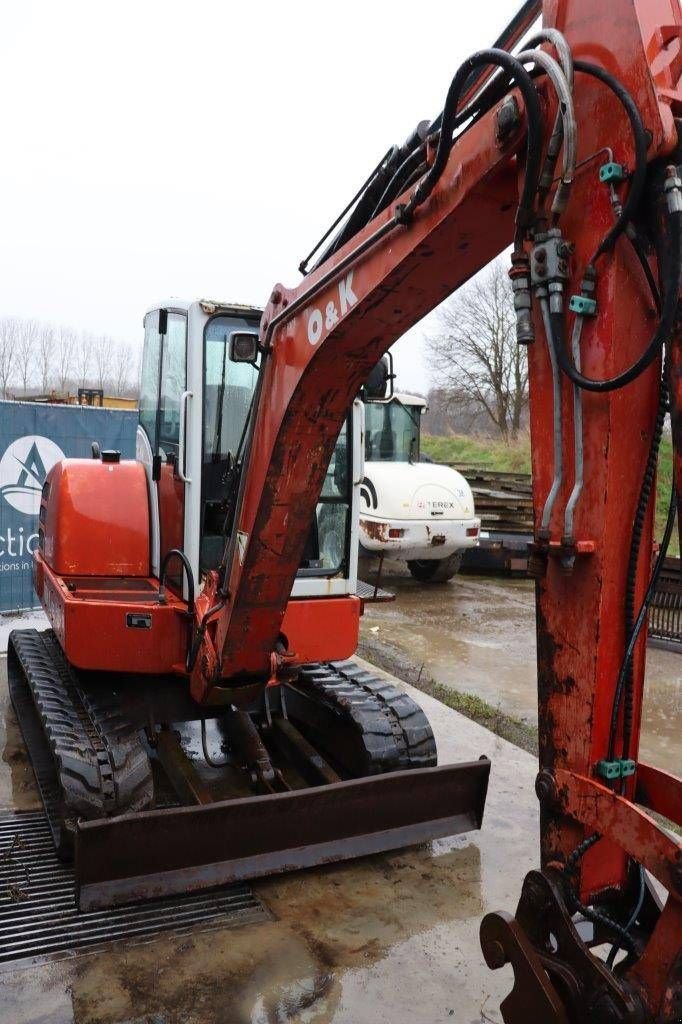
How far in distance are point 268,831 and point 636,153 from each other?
3.00m

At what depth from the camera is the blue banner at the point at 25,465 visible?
8648 millimetres

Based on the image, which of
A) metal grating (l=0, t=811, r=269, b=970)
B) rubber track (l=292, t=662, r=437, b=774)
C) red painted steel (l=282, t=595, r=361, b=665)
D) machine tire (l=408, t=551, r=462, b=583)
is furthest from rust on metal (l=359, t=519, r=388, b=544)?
metal grating (l=0, t=811, r=269, b=970)

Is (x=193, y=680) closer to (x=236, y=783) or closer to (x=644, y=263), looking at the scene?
(x=236, y=783)

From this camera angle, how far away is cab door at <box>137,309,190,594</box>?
4301 millimetres

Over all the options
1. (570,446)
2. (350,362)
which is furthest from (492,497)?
(570,446)

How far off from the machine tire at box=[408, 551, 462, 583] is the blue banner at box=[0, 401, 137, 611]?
16.3ft

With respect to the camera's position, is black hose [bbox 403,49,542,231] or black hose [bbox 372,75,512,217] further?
black hose [bbox 372,75,512,217]

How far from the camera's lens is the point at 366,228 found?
2.65m

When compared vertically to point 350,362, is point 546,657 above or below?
below

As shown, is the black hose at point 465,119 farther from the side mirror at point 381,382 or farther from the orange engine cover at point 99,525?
the orange engine cover at point 99,525

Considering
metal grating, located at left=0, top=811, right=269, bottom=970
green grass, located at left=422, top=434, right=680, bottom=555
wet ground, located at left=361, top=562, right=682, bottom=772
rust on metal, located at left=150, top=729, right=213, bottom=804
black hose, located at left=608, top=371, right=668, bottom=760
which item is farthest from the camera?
green grass, located at left=422, top=434, right=680, bottom=555

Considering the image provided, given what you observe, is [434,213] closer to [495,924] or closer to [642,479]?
[642,479]

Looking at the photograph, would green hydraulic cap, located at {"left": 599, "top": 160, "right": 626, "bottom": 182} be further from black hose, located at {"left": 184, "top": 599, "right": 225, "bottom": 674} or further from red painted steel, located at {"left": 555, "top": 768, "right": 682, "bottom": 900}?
black hose, located at {"left": 184, "top": 599, "right": 225, "bottom": 674}

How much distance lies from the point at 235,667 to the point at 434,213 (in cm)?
227
